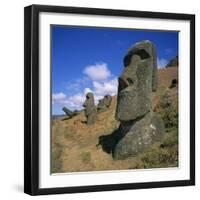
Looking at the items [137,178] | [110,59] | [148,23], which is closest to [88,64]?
[110,59]

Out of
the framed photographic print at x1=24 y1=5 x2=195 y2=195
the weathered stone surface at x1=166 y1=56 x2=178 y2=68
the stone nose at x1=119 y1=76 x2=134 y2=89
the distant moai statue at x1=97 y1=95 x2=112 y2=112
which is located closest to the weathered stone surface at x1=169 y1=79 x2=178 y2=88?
the framed photographic print at x1=24 y1=5 x2=195 y2=195

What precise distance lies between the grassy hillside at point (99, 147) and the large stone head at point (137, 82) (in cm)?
7

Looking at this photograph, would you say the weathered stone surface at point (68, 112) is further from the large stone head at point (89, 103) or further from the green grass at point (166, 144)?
the green grass at point (166, 144)

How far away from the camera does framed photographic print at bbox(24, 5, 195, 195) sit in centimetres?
610

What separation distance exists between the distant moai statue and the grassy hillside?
0.12ft

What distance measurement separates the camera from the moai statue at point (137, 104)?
21.2 ft

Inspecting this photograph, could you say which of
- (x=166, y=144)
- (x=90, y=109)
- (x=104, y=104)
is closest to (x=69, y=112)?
(x=90, y=109)

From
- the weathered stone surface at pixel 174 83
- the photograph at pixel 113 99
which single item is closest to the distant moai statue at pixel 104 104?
the photograph at pixel 113 99

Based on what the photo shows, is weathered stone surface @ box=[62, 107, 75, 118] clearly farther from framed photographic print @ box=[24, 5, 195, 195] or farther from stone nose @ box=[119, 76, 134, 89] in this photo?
stone nose @ box=[119, 76, 134, 89]

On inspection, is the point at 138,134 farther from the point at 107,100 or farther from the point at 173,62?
the point at 173,62

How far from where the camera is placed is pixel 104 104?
6.36 m

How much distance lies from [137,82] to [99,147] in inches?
25.4
